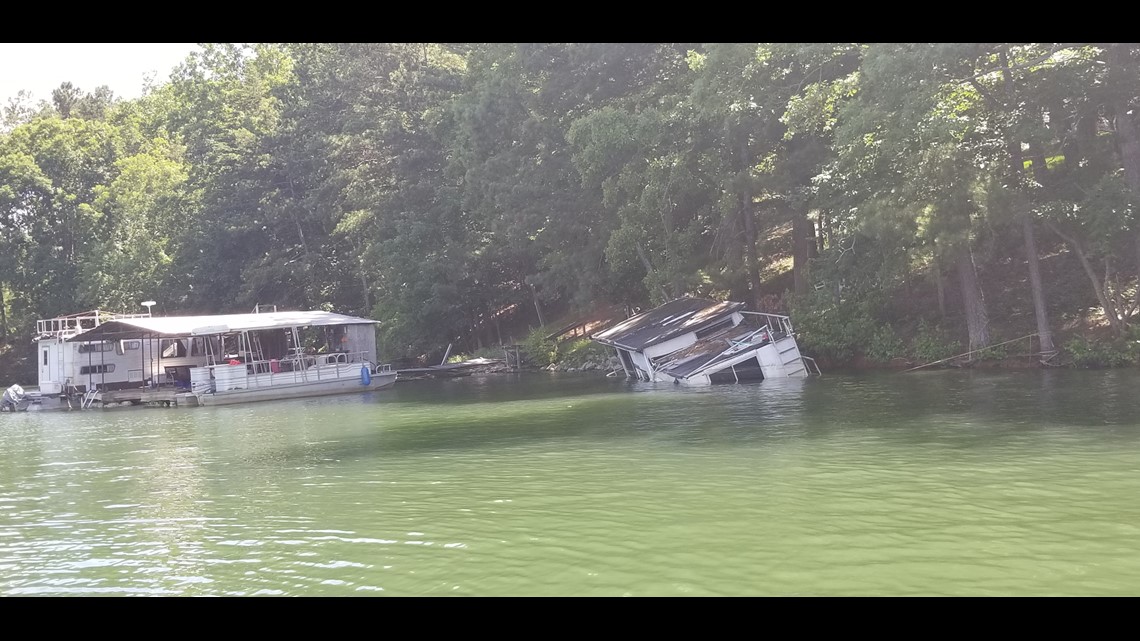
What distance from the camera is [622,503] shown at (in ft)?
39.4

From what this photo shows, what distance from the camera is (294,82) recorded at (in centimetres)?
6284

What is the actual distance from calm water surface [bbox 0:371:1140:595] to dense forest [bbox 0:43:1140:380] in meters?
7.23

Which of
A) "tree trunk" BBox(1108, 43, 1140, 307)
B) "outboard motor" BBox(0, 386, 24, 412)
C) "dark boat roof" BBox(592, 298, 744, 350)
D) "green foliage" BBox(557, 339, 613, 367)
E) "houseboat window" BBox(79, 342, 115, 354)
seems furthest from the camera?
"green foliage" BBox(557, 339, 613, 367)

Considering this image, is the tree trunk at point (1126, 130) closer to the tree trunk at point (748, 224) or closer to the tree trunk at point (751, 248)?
the tree trunk at point (748, 224)

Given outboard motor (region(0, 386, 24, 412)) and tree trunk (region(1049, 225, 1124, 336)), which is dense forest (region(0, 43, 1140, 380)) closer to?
tree trunk (region(1049, 225, 1124, 336))

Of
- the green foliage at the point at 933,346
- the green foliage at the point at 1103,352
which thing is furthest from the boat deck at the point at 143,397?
the green foliage at the point at 1103,352

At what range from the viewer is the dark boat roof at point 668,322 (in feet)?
111

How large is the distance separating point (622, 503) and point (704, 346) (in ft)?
69.7

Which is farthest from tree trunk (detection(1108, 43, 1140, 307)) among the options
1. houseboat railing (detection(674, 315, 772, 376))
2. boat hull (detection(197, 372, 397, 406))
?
boat hull (detection(197, 372, 397, 406))

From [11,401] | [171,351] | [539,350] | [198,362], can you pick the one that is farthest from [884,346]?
[11,401]

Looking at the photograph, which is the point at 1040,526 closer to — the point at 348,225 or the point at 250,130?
the point at 348,225

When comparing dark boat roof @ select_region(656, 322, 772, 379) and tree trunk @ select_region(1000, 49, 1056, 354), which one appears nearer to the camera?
tree trunk @ select_region(1000, 49, 1056, 354)

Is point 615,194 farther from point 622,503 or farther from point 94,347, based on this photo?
point 622,503

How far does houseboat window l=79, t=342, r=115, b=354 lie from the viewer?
40188mm
